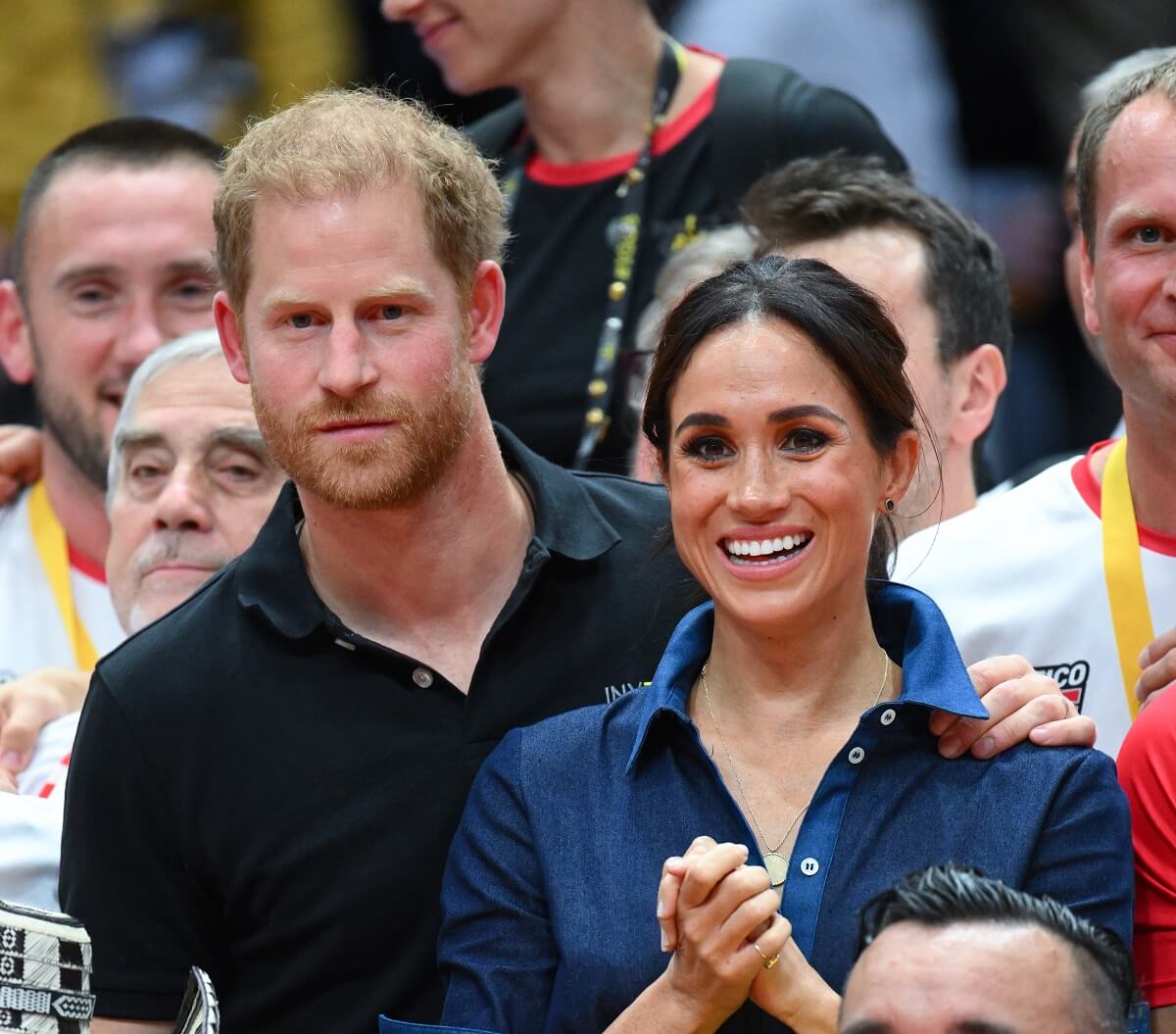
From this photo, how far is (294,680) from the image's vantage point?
3.97 meters

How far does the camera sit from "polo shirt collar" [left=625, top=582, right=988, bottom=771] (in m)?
3.50

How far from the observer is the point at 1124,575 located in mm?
4199

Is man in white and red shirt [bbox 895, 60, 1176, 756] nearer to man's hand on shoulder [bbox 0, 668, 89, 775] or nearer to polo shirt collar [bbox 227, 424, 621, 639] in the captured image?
polo shirt collar [bbox 227, 424, 621, 639]

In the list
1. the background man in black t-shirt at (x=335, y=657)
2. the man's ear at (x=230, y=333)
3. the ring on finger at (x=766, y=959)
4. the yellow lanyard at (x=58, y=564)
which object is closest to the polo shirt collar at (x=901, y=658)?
the background man in black t-shirt at (x=335, y=657)

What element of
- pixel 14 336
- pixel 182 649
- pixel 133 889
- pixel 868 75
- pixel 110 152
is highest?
pixel 868 75

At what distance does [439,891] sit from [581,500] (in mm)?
785

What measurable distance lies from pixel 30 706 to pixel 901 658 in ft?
5.92

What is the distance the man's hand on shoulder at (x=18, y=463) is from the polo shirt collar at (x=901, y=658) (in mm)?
2643

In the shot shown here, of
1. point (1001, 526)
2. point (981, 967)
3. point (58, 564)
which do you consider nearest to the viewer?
point (981, 967)

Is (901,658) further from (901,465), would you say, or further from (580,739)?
(580,739)

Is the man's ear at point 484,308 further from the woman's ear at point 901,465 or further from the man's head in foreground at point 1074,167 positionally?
the man's head in foreground at point 1074,167

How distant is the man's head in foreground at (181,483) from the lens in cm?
493

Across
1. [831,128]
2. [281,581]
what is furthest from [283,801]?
[831,128]

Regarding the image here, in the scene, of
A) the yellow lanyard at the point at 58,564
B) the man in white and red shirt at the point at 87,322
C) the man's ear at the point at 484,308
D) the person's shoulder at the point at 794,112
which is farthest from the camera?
the man in white and red shirt at the point at 87,322
